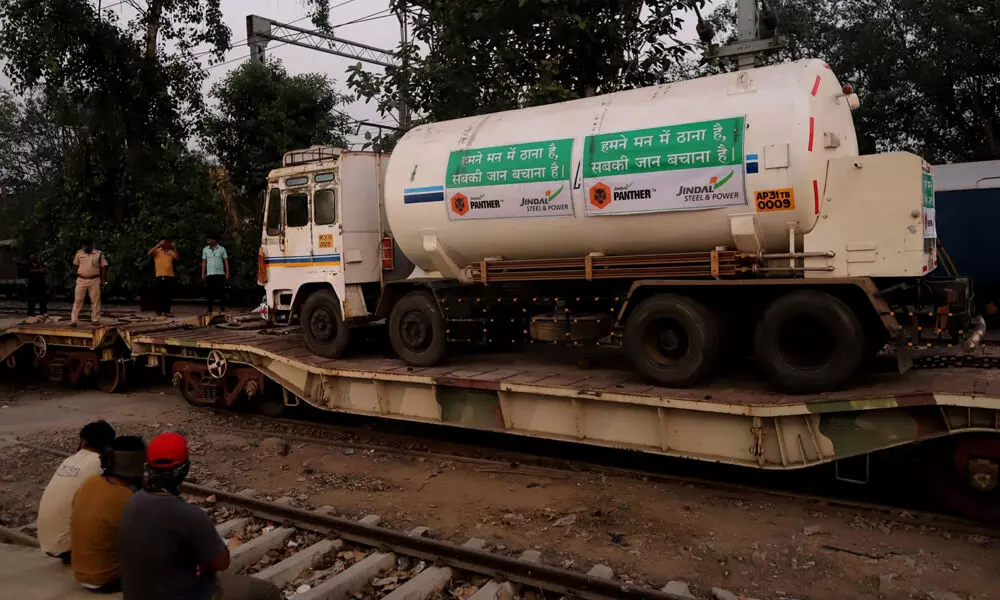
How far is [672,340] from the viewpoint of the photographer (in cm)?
765

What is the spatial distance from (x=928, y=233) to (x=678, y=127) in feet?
8.24

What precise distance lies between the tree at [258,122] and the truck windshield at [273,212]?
36.9ft

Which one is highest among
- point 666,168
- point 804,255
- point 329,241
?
point 666,168

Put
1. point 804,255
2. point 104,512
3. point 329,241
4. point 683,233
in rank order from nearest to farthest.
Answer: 1. point 104,512
2. point 804,255
3. point 683,233
4. point 329,241

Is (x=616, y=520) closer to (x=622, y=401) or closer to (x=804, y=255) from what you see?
(x=622, y=401)

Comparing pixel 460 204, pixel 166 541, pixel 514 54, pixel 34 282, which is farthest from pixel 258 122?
pixel 166 541

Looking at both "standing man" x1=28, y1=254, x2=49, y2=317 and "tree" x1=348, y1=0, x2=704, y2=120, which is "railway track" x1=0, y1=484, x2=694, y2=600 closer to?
"tree" x1=348, y1=0, x2=704, y2=120

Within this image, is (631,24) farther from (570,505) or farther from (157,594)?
(157,594)

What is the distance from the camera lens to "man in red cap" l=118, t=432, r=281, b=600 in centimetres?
Result: 385

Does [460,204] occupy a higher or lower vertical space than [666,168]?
lower

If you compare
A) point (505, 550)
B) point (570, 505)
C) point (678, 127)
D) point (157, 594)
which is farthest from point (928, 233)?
point (157, 594)

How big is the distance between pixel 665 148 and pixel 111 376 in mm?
11852

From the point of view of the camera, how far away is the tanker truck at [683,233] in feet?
22.3

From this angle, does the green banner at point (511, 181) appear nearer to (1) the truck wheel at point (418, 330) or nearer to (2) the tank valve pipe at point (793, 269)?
(1) the truck wheel at point (418, 330)
